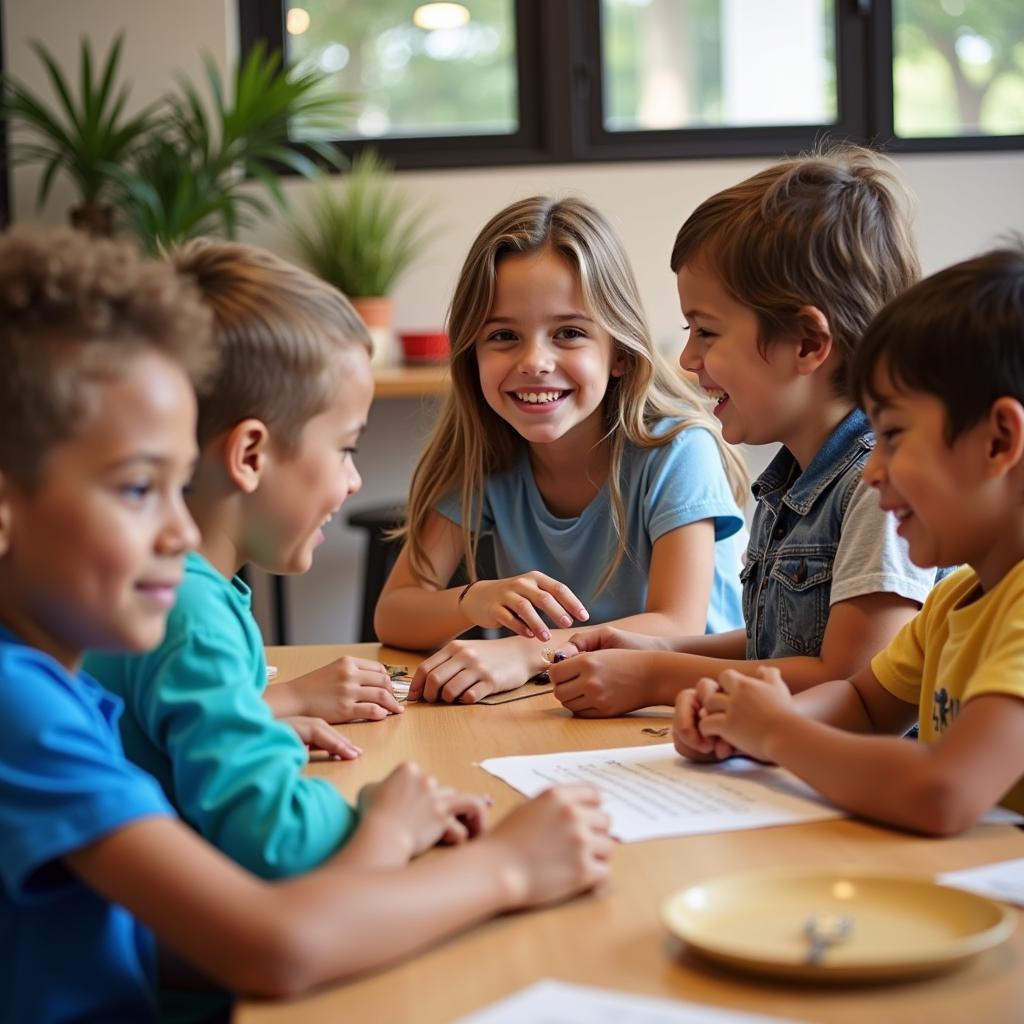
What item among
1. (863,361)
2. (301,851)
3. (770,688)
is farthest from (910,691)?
(301,851)

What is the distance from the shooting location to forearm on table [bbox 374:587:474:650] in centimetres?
194

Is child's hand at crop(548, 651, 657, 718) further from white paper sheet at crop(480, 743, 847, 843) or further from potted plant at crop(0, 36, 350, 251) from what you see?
potted plant at crop(0, 36, 350, 251)

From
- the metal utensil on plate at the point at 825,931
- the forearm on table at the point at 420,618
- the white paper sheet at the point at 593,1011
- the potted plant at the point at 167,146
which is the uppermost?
the potted plant at the point at 167,146

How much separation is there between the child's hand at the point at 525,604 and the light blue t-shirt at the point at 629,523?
319 mm

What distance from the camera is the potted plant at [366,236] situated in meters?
4.04

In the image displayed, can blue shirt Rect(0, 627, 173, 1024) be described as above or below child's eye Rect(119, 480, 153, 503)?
below

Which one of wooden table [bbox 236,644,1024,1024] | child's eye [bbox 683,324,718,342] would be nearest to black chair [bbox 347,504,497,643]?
child's eye [bbox 683,324,718,342]

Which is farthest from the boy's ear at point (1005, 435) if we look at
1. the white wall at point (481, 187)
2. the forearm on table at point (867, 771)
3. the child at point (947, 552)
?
the white wall at point (481, 187)

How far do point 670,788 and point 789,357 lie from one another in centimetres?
66

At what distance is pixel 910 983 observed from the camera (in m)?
0.77

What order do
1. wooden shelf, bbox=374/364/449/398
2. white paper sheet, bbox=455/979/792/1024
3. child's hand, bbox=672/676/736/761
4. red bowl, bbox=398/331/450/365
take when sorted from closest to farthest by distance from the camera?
white paper sheet, bbox=455/979/792/1024 < child's hand, bbox=672/676/736/761 < wooden shelf, bbox=374/364/449/398 < red bowl, bbox=398/331/450/365

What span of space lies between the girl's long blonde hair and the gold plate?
1.22 metres

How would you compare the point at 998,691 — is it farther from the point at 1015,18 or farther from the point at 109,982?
the point at 1015,18

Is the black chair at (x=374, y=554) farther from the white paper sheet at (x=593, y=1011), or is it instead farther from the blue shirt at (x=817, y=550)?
the white paper sheet at (x=593, y=1011)
